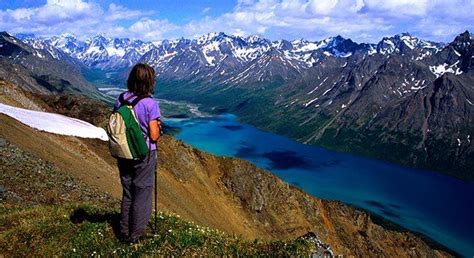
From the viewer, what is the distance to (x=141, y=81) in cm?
1233

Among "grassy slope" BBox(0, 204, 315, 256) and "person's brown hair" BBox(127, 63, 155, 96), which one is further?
"person's brown hair" BBox(127, 63, 155, 96)

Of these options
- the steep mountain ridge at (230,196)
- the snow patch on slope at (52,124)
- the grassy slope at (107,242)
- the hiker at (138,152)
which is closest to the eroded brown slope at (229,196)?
the steep mountain ridge at (230,196)

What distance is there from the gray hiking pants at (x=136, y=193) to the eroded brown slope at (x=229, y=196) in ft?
75.9

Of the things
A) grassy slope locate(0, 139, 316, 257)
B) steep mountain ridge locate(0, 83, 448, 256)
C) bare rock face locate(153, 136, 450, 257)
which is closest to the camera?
grassy slope locate(0, 139, 316, 257)

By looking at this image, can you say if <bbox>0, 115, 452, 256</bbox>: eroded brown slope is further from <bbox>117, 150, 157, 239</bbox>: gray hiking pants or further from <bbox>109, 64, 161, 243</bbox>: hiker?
<bbox>109, 64, 161, 243</bbox>: hiker

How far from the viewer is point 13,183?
24.2m

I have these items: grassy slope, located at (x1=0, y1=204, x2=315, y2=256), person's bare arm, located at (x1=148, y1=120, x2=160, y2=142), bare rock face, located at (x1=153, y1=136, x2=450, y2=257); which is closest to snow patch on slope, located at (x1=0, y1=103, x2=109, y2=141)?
bare rock face, located at (x1=153, y1=136, x2=450, y2=257)

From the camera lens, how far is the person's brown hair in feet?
40.4

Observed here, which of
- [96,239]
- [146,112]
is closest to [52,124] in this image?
[96,239]

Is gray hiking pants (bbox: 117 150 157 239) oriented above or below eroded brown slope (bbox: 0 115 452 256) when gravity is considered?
above

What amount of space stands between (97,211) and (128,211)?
157 inches

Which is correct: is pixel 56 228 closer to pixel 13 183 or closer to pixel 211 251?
pixel 211 251

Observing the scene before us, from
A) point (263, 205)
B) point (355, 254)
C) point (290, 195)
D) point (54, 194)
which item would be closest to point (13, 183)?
point (54, 194)

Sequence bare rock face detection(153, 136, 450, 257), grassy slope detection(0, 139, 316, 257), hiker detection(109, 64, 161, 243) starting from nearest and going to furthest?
hiker detection(109, 64, 161, 243) → grassy slope detection(0, 139, 316, 257) → bare rock face detection(153, 136, 450, 257)
